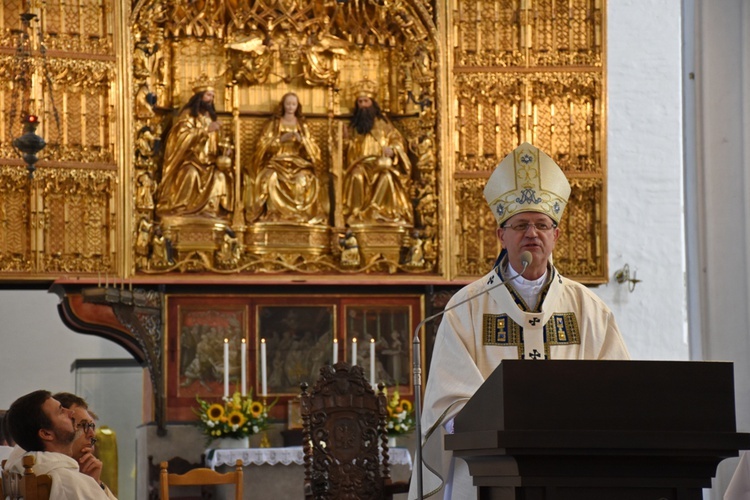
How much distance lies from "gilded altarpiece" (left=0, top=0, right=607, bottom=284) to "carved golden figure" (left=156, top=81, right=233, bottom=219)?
89mm

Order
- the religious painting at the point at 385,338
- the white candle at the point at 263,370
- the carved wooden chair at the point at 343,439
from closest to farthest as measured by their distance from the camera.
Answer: the carved wooden chair at the point at 343,439 < the white candle at the point at 263,370 < the religious painting at the point at 385,338

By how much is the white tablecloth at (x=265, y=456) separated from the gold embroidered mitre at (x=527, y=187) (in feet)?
14.7

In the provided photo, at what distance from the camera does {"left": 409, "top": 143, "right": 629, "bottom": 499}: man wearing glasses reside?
17.8 ft

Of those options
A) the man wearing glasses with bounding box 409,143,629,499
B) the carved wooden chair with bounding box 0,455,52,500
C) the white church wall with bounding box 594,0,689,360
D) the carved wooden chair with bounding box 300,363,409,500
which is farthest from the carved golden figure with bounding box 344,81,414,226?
the carved wooden chair with bounding box 0,455,52,500

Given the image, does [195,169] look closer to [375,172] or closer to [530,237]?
[375,172]

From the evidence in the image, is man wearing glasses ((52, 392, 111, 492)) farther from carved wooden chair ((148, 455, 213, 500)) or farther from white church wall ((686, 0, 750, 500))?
white church wall ((686, 0, 750, 500))

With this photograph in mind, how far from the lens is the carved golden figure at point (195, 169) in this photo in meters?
11.0

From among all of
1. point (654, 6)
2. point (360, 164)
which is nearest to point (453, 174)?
point (360, 164)

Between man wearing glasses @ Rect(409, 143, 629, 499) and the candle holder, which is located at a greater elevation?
man wearing glasses @ Rect(409, 143, 629, 499)

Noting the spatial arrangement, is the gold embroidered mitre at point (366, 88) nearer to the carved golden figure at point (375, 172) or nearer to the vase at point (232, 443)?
the carved golden figure at point (375, 172)

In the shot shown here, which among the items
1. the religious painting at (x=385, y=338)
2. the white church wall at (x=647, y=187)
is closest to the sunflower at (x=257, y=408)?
the religious painting at (x=385, y=338)

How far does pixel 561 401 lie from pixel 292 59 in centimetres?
814

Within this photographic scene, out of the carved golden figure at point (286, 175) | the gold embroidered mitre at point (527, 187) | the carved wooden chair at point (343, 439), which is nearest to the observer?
the gold embroidered mitre at point (527, 187)

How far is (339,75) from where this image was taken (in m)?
11.7
